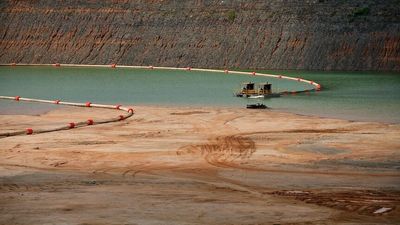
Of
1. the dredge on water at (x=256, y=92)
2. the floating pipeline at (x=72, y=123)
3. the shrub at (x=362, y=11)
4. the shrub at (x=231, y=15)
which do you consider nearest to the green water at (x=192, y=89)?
the dredge on water at (x=256, y=92)

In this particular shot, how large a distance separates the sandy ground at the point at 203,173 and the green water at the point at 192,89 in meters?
7.02

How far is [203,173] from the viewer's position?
26.4 m

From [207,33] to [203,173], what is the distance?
60041 millimetres

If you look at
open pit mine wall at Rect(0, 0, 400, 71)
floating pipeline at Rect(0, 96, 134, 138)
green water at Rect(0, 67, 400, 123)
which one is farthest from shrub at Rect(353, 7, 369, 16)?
floating pipeline at Rect(0, 96, 134, 138)

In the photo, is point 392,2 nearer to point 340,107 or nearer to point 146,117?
point 340,107

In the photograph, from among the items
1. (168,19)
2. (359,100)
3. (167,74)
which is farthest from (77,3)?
(359,100)

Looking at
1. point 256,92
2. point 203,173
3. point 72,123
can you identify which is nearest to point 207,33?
point 256,92

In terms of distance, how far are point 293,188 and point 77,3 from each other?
68.9m

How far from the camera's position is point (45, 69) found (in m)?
82.1

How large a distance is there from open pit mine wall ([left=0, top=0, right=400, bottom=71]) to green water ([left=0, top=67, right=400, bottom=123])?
4334 millimetres

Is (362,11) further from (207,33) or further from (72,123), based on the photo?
(72,123)

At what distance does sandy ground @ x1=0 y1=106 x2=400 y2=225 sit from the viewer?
21.1 metres

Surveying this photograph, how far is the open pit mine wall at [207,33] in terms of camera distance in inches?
3172

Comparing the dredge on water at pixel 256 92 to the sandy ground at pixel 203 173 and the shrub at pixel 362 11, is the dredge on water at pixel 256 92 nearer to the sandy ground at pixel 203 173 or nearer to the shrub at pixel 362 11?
the sandy ground at pixel 203 173
